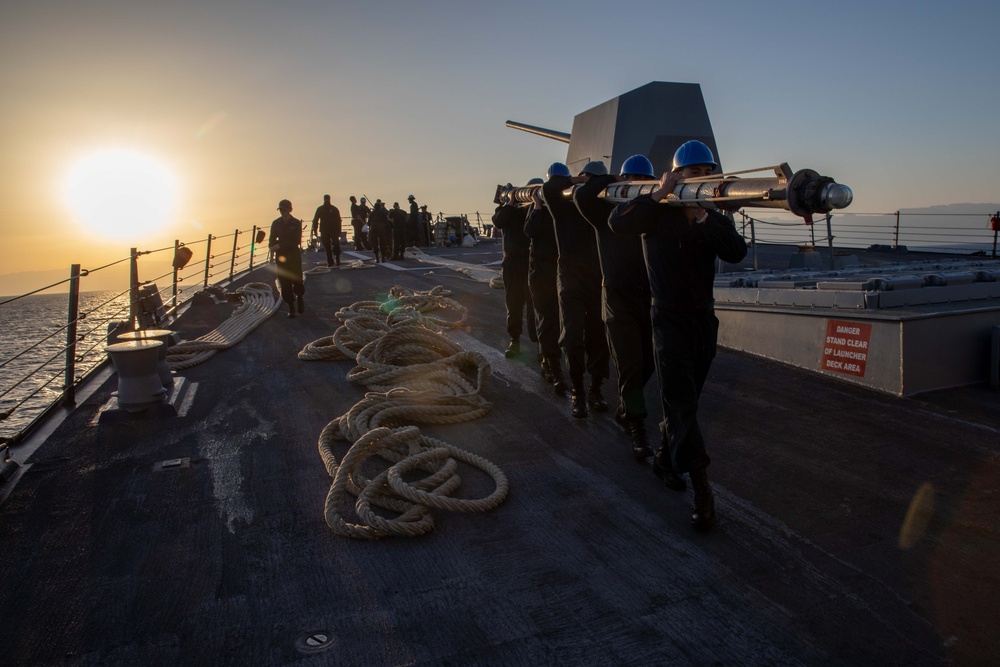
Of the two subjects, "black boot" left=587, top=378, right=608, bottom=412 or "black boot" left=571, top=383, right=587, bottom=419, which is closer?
"black boot" left=571, top=383, right=587, bottom=419

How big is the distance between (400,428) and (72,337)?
3709mm

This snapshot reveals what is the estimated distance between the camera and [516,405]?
5.59 meters

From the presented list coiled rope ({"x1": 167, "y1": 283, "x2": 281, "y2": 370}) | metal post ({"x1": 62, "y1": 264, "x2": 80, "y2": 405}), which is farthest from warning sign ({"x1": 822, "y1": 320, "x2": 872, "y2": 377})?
metal post ({"x1": 62, "y1": 264, "x2": 80, "y2": 405})

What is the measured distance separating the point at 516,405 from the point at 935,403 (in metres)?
3.32

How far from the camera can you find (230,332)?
29.3 feet

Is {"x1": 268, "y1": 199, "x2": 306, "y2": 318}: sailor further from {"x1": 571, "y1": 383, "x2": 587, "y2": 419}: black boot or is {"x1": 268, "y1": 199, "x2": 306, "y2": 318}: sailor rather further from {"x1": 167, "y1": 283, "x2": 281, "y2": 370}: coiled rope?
{"x1": 571, "y1": 383, "x2": 587, "y2": 419}: black boot

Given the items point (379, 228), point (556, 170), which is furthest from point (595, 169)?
point (379, 228)

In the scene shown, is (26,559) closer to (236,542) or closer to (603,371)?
(236,542)

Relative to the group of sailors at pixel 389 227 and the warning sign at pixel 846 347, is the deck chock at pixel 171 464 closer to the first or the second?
the warning sign at pixel 846 347

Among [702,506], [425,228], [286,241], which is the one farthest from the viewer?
[425,228]

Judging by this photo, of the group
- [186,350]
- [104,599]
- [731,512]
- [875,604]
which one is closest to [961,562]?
[875,604]

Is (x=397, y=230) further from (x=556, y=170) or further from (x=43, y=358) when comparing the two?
(x=556, y=170)

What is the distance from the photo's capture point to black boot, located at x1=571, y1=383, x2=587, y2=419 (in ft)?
17.0

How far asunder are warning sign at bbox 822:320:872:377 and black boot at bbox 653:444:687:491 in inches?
118
